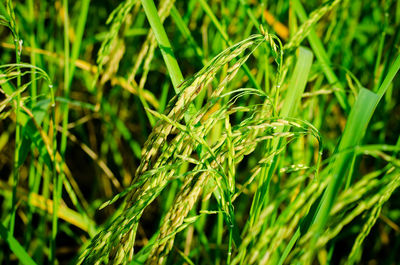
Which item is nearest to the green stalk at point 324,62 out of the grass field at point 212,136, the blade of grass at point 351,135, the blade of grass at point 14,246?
the grass field at point 212,136

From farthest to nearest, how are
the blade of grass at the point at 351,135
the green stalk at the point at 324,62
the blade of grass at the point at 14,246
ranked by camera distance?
the green stalk at the point at 324,62 < the blade of grass at the point at 14,246 < the blade of grass at the point at 351,135

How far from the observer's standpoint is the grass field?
24.0 inches

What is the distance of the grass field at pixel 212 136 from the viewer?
0.61 metres

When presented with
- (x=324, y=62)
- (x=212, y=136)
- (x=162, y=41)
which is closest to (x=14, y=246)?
(x=162, y=41)

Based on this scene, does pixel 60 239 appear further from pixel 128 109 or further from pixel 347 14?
pixel 347 14

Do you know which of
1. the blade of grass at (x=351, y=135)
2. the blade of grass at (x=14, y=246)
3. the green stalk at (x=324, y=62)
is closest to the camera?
the blade of grass at (x=351, y=135)

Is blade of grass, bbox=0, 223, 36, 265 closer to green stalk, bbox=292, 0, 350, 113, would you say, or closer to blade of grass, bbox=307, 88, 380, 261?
blade of grass, bbox=307, 88, 380, 261

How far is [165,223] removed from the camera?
2.06 feet

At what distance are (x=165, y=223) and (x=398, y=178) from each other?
1.34ft

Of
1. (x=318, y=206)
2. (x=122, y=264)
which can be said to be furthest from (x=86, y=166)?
(x=318, y=206)

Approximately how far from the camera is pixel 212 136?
45.7 inches

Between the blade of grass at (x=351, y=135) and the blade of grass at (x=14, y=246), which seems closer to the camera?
the blade of grass at (x=351, y=135)

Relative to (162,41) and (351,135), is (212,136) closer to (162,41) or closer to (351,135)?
(162,41)

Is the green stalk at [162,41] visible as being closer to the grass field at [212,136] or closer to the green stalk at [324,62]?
the grass field at [212,136]
